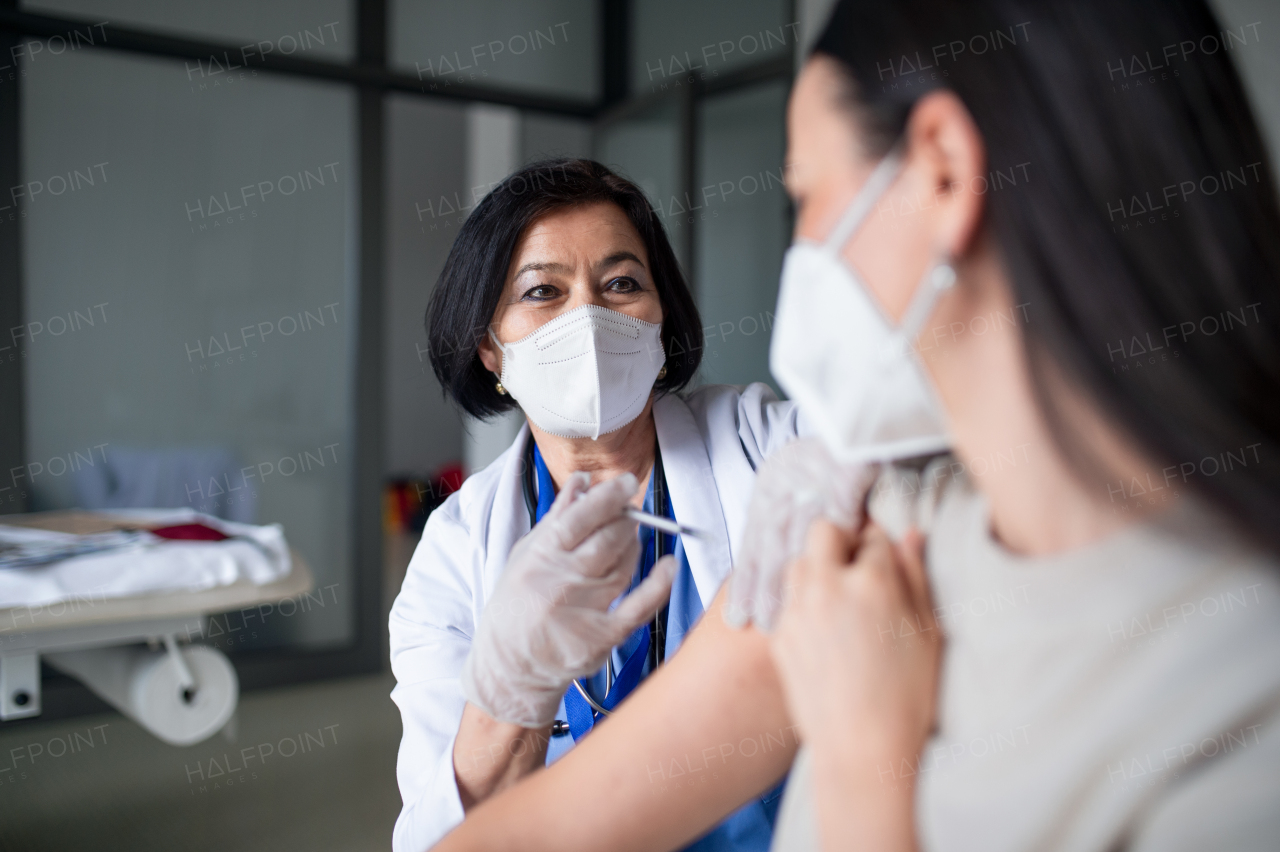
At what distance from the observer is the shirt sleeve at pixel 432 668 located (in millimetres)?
1031

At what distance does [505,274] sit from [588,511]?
25.1 inches

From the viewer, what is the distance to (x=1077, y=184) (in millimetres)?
550

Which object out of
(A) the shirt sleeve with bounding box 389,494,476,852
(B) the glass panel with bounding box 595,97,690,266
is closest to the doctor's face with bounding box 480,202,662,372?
(A) the shirt sleeve with bounding box 389,494,476,852

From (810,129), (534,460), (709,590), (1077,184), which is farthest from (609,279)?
(1077,184)

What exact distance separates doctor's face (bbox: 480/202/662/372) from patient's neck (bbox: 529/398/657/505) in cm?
18

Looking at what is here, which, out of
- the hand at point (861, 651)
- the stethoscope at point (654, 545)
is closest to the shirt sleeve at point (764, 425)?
the stethoscope at point (654, 545)

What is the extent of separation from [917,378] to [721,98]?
3062 millimetres

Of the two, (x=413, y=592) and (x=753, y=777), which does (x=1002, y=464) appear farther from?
(x=413, y=592)

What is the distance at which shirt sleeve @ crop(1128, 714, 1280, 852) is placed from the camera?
486mm

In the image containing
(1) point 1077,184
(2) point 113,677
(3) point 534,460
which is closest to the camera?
(1) point 1077,184

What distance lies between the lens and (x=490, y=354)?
1498 mm

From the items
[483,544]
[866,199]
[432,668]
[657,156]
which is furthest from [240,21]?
[866,199]

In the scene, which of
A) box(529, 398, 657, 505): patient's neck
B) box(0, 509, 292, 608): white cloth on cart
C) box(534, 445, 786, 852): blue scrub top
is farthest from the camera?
box(0, 509, 292, 608): white cloth on cart

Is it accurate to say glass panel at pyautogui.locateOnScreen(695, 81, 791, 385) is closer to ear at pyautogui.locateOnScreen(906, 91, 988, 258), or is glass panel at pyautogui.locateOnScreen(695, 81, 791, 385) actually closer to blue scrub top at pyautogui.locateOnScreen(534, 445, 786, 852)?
blue scrub top at pyautogui.locateOnScreen(534, 445, 786, 852)
